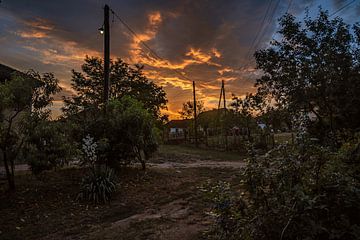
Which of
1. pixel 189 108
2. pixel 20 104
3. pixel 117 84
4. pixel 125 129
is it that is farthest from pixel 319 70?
pixel 189 108

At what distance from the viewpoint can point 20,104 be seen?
8609 millimetres

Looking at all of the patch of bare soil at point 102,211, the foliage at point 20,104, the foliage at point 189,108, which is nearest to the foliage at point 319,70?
the patch of bare soil at point 102,211

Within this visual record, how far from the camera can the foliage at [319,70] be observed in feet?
39.5

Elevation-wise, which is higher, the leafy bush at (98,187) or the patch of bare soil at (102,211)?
the leafy bush at (98,187)

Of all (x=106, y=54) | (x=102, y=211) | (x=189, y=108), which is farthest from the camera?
(x=189, y=108)

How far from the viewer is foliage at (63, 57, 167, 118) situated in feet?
96.4

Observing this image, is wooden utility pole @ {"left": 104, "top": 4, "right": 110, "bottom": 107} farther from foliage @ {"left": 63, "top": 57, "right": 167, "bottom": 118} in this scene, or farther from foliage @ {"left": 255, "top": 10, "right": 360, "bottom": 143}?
foliage @ {"left": 63, "top": 57, "right": 167, "bottom": 118}

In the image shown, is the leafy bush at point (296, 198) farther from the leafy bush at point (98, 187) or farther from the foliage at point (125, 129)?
the foliage at point (125, 129)

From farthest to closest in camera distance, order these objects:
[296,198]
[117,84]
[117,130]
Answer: [117,84], [117,130], [296,198]

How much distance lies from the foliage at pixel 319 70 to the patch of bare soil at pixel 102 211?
672cm

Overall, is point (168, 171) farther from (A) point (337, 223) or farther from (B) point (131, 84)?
(B) point (131, 84)

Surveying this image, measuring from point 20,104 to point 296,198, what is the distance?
328 inches

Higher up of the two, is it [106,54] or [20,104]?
[106,54]

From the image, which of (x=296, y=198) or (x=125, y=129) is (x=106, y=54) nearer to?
(x=125, y=129)
